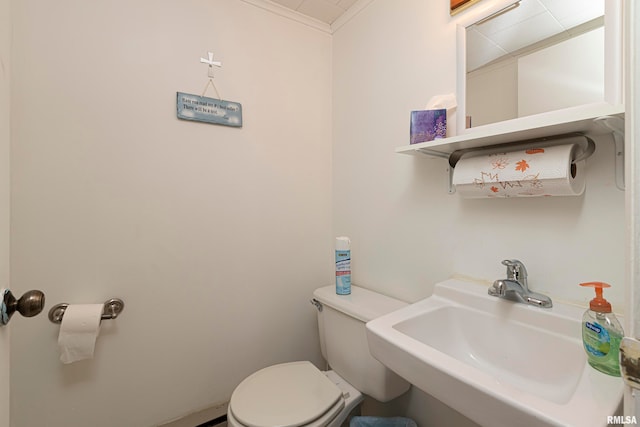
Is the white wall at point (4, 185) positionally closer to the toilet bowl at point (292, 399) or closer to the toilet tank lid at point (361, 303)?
the toilet bowl at point (292, 399)

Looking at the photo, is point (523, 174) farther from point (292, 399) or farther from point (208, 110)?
point (208, 110)

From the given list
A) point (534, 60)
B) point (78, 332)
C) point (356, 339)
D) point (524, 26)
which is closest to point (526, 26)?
point (524, 26)

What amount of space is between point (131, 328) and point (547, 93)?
1651mm

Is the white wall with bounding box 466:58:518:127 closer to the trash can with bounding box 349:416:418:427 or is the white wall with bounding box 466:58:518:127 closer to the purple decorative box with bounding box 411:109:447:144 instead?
the purple decorative box with bounding box 411:109:447:144

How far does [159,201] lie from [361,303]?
95cm

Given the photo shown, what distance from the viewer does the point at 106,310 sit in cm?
105

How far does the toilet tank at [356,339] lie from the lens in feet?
3.33

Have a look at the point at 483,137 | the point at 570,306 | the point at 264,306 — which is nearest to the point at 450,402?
the point at 570,306

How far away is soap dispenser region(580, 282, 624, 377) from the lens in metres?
0.55

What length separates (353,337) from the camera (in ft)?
3.59

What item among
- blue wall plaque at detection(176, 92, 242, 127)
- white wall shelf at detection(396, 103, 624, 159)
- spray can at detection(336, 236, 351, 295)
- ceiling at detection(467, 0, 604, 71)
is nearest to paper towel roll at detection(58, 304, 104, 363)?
blue wall plaque at detection(176, 92, 242, 127)

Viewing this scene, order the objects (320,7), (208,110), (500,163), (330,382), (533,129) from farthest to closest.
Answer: (320,7) → (208,110) → (330,382) → (500,163) → (533,129)

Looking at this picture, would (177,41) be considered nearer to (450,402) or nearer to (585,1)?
(585,1)

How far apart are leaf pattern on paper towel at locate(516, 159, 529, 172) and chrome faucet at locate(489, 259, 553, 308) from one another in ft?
0.87
